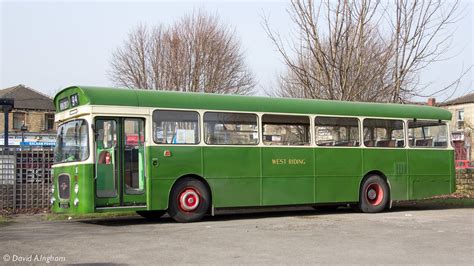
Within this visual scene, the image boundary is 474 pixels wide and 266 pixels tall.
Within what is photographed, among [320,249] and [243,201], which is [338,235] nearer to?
[320,249]

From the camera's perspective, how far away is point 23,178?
15344 millimetres

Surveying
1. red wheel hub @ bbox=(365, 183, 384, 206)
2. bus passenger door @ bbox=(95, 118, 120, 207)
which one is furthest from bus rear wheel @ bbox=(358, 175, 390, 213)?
bus passenger door @ bbox=(95, 118, 120, 207)

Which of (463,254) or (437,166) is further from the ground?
(437,166)

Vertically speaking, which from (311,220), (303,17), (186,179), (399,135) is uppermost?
(303,17)

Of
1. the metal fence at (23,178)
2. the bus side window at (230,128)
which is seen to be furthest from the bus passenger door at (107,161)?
the metal fence at (23,178)

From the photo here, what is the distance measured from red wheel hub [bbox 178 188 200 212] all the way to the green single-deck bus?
0.9 inches

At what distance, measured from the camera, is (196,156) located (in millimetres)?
12414

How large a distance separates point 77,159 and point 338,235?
5575mm

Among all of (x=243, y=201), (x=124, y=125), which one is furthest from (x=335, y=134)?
(x=124, y=125)

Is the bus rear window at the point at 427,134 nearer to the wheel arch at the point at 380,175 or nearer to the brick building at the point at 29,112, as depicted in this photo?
A: the wheel arch at the point at 380,175

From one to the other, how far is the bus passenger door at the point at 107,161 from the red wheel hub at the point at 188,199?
145cm

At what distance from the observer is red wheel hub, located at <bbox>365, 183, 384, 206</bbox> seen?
15.0m

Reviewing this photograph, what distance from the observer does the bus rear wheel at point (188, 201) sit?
12.2 meters

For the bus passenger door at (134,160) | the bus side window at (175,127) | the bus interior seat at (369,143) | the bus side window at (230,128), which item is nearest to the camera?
the bus passenger door at (134,160)
